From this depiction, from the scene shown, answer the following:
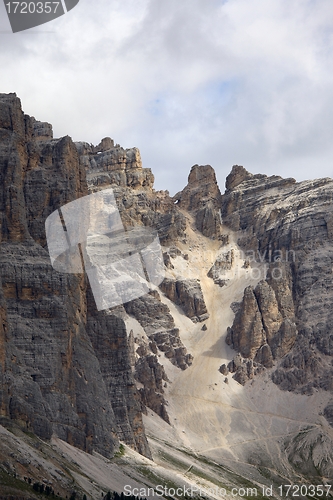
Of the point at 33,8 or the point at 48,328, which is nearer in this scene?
the point at 33,8

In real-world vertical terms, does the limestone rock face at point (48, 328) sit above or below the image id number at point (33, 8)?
below

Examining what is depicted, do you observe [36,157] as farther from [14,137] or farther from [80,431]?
[80,431]

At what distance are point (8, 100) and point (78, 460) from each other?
A: 66969 millimetres

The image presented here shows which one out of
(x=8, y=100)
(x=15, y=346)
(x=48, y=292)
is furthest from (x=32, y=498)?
(x=8, y=100)

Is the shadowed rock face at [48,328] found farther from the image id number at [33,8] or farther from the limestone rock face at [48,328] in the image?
the image id number at [33,8]

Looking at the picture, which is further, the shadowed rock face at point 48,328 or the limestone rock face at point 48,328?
the shadowed rock face at point 48,328

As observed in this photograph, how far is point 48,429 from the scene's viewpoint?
14662 cm

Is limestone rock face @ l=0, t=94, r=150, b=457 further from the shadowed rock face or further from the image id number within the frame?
the image id number
